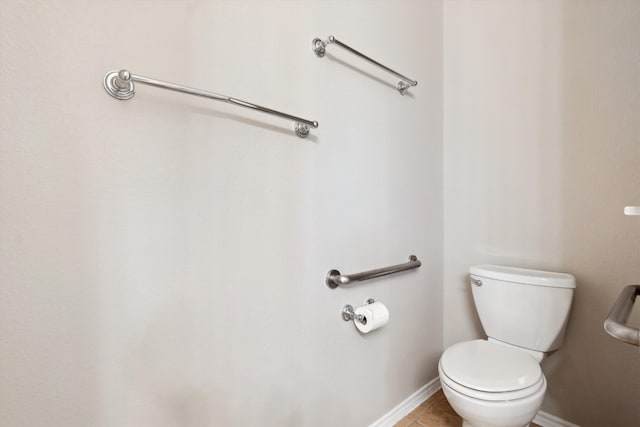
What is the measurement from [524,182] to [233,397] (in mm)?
1610

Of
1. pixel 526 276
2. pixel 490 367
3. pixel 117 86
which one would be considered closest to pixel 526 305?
pixel 526 276

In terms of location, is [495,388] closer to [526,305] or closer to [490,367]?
[490,367]

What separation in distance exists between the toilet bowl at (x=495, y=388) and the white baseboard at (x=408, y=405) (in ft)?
1.47

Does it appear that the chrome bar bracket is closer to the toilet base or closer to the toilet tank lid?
the toilet base

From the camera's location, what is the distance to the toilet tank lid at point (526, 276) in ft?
4.09

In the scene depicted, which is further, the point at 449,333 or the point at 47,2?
the point at 449,333

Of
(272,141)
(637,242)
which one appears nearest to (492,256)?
(637,242)

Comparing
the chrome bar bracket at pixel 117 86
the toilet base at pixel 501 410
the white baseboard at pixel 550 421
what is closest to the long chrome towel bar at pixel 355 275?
the toilet base at pixel 501 410

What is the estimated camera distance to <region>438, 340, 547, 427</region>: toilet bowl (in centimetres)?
100

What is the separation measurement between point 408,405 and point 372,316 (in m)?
0.74

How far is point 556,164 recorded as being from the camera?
139 centimetres

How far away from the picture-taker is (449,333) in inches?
70.1

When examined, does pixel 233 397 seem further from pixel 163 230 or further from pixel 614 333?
pixel 614 333

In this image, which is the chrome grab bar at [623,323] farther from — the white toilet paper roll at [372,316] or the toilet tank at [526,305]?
the white toilet paper roll at [372,316]
